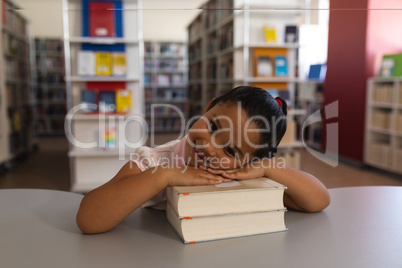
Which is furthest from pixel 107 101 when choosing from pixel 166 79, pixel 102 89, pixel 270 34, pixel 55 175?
pixel 166 79

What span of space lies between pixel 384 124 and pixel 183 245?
4.24 meters

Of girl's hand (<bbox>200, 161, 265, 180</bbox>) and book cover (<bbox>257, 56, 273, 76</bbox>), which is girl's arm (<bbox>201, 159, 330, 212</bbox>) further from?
book cover (<bbox>257, 56, 273, 76</bbox>)

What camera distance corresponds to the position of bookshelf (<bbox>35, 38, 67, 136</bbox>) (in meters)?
7.75

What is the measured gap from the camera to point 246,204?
60cm

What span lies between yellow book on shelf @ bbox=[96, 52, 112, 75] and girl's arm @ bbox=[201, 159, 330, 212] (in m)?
2.69

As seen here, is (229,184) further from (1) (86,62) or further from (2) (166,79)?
(2) (166,79)

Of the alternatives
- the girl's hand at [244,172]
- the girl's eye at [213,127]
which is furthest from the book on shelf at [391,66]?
the girl's eye at [213,127]

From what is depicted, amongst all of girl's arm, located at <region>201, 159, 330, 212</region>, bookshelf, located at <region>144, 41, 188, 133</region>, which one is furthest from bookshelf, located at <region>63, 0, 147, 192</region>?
bookshelf, located at <region>144, 41, 188, 133</region>

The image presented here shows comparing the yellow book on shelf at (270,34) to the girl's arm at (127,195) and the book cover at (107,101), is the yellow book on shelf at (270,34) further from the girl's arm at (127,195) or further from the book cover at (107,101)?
the girl's arm at (127,195)

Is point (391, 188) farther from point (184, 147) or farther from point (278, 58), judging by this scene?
point (278, 58)

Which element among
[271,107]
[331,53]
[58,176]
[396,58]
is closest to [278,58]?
[396,58]

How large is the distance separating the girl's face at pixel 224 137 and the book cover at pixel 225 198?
48 mm

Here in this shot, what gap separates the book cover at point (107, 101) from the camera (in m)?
3.22

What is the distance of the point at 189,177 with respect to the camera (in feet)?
2.08
